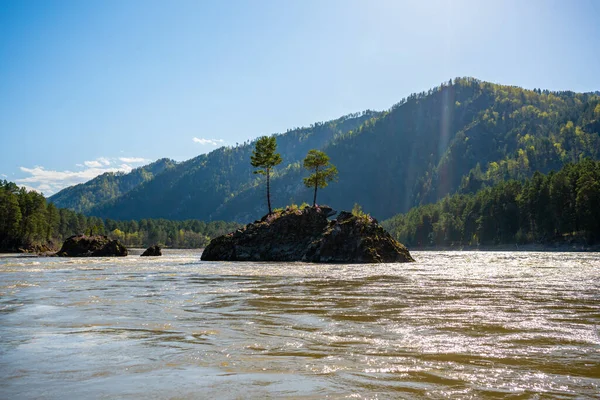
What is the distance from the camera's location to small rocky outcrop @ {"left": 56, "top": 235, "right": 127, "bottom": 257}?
84.3 metres

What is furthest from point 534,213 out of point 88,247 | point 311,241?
point 88,247

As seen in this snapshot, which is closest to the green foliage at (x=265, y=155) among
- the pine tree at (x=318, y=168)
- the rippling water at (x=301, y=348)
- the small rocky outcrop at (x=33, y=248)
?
the pine tree at (x=318, y=168)

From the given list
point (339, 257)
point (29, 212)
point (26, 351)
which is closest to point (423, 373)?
point (26, 351)

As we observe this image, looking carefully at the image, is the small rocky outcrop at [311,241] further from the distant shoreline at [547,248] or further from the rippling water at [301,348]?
the distant shoreline at [547,248]

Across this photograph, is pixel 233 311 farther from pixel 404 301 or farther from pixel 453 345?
pixel 453 345

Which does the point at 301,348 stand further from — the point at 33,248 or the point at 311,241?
the point at 33,248

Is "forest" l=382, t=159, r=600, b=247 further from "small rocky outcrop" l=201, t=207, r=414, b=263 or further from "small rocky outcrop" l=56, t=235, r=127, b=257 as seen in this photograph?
"small rocky outcrop" l=56, t=235, r=127, b=257

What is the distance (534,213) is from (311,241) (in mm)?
82951

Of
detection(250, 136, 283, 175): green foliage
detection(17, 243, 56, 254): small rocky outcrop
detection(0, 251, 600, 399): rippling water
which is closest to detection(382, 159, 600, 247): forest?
detection(250, 136, 283, 175): green foliage

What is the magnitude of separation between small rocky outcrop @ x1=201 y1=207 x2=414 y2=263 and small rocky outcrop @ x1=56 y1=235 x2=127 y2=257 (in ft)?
95.1

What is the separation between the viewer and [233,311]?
47.6 feet

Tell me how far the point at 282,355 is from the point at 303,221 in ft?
191

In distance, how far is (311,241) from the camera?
64.1 meters

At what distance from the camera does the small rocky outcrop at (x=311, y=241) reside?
191 feet
